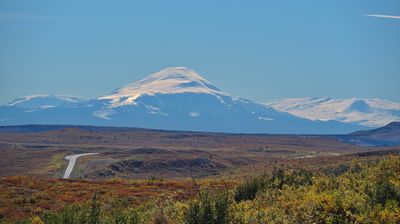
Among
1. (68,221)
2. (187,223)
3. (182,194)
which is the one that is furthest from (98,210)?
(182,194)

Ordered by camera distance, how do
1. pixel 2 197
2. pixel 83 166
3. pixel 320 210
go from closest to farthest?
pixel 320 210 < pixel 2 197 < pixel 83 166

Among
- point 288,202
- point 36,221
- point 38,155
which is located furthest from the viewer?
point 38,155

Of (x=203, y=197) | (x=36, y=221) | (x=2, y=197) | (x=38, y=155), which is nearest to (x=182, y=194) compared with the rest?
(x=2, y=197)

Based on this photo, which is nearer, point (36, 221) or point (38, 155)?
point (36, 221)

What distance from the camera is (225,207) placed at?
22.4m

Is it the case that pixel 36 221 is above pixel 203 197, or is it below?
below

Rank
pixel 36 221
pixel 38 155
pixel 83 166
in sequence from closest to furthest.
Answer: pixel 36 221, pixel 83 166, pixel 38 155

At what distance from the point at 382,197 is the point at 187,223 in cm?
780

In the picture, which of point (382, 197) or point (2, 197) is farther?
point (2, 197)

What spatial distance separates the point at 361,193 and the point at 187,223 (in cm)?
760

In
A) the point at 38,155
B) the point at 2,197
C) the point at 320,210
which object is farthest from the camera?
the point at 38,155

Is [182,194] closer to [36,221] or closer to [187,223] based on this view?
[36,221]

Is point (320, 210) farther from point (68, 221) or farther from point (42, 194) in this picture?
point (42, 194)

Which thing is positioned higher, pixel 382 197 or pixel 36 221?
pixel 382 197
